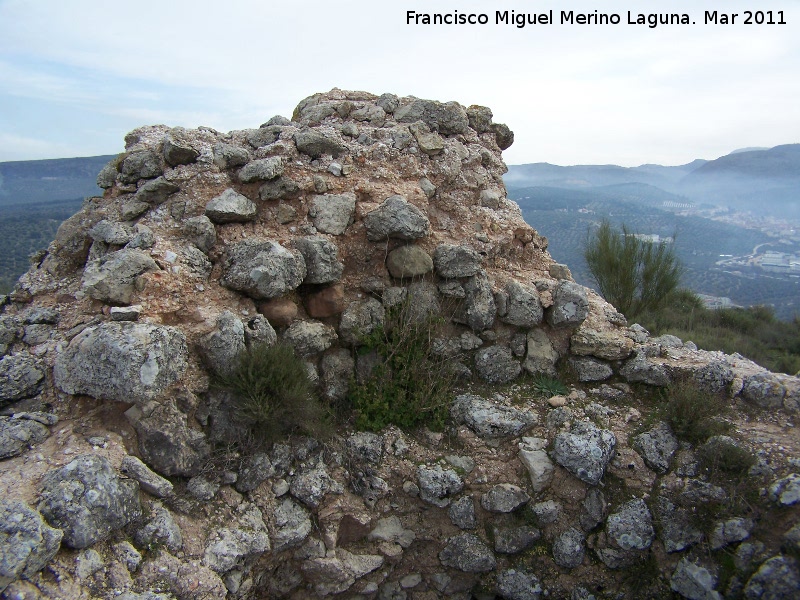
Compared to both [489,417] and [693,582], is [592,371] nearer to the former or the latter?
[489,417]

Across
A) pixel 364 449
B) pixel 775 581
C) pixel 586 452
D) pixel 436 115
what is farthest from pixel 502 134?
pixel 775 581

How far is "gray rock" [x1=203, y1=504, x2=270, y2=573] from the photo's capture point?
11.6 feet

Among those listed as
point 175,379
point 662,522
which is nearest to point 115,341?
point 175,379

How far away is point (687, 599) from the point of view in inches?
160

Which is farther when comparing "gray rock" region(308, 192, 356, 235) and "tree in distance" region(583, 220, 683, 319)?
"tree in distance" region(583, 220, 683, 319)

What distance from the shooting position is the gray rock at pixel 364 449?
4438 millimetres

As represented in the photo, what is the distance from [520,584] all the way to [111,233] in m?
4.73

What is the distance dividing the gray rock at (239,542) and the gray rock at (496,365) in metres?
2.47

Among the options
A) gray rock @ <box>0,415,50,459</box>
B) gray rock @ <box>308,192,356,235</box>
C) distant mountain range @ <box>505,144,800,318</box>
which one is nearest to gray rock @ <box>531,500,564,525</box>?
gray rock @ <box>308,192,356,235</box>

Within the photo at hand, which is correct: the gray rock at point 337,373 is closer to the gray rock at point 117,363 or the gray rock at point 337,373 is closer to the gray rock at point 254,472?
the gray rock at point 254,472

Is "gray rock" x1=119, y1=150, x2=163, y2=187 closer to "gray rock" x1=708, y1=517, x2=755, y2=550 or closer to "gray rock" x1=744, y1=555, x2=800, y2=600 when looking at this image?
"gray rock" x1=708, y1=517, x2=755, y2=550

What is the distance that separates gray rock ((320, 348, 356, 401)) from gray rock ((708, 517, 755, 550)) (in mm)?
3241

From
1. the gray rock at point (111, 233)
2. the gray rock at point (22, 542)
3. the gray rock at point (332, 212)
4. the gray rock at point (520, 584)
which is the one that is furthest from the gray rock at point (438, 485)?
the gray rock at point (111, 233)

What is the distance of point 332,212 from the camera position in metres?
5.01
